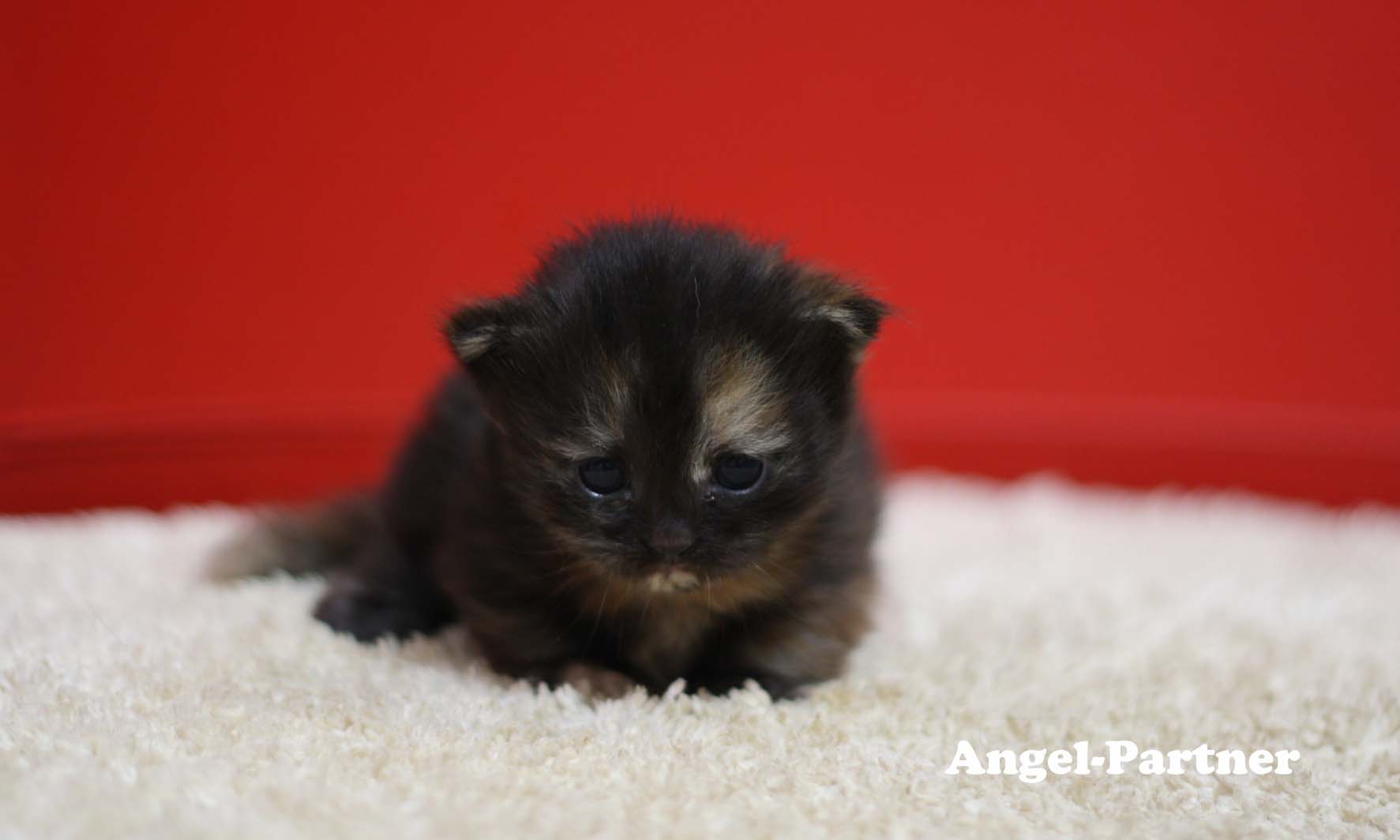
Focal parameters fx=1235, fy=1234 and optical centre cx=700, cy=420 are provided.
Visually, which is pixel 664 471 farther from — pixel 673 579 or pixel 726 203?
pixel 726 203

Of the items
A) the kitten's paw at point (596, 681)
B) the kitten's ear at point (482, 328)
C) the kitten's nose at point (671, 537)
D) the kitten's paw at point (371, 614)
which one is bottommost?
the kitten's paw at point (371, 614)

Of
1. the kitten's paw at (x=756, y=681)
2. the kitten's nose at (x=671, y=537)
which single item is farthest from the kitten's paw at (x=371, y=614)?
the kitten's nose at (x=671, y=537)

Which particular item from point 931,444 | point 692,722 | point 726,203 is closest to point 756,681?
point 692,722

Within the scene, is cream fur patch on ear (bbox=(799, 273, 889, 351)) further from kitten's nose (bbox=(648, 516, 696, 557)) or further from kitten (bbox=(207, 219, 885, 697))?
kitten's nose (bbox=(648, 516, 696, 557))

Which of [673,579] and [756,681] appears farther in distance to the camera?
[756,681]

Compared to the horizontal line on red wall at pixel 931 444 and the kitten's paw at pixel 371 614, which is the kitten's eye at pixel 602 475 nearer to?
the kitten's paw at pixel 371 614

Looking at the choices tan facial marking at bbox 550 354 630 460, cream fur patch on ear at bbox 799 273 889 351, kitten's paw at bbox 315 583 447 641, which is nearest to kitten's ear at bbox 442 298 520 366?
tan facial marking at bbox 550 354 630 460
